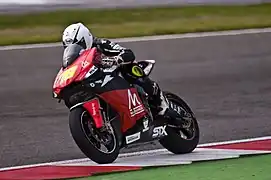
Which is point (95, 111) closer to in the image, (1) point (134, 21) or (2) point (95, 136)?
(2) point (95, 136)

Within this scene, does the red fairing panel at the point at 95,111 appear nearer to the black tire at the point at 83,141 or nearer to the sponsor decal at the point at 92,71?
the black tire at the point at 83,141

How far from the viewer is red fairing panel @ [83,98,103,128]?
8.12m

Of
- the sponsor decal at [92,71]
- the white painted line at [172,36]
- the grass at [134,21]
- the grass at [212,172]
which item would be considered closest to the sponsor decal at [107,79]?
the sponsor decal at [92,71]

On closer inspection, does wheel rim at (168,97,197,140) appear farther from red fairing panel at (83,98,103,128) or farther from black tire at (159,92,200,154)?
red fairing panel at (83,98,103,128)

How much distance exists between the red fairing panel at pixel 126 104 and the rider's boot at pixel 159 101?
22 centimetres

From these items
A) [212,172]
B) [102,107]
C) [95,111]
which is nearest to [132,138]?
[102,107]

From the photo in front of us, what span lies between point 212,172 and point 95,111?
109 centimetres

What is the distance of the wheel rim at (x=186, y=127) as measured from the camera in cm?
902

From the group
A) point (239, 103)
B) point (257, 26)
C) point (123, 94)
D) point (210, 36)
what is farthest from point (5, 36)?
point (123, 94)

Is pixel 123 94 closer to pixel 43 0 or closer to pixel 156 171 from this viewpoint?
pixel 156 171

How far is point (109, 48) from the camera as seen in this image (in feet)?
27.9

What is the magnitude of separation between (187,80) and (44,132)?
4.08 metres

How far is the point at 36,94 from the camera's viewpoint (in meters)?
13.1

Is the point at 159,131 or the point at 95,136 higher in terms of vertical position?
the point at 95,136
